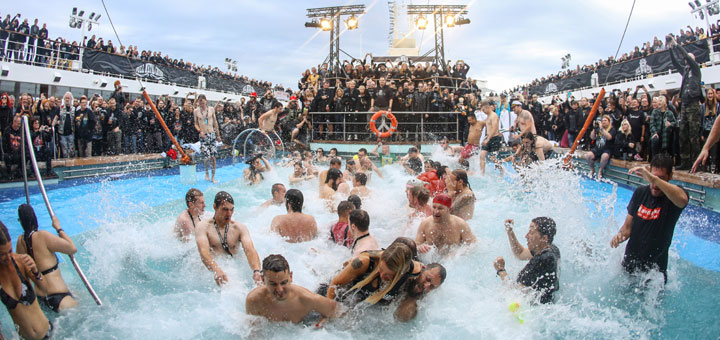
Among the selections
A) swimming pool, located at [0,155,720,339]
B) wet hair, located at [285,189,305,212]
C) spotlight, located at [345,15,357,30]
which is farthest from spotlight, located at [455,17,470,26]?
wet hair, located at [285,189,305,212]

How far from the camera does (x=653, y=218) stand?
12.9 ft

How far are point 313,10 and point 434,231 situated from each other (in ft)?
66.9

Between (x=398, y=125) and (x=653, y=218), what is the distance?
42.8ft

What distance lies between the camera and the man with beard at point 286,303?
3484mm

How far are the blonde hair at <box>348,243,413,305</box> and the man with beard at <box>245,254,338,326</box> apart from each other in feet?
1.01

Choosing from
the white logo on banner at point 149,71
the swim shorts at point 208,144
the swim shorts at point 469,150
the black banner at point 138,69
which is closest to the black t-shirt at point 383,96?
the swim shorts at point 469,150

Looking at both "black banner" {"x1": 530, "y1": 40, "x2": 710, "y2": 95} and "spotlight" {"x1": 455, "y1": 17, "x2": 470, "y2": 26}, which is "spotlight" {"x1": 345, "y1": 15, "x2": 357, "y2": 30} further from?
"black banner" {"x1": 530, "y1": 40, "x2": 710, "y2": 95}

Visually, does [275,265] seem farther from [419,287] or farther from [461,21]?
[461,21]

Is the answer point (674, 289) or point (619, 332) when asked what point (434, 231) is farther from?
point (674, 289)

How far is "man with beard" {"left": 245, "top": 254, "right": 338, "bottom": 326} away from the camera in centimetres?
348

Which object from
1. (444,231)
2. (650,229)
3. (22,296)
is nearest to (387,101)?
(444,231)

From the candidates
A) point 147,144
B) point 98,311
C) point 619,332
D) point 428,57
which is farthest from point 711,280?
point 428,57

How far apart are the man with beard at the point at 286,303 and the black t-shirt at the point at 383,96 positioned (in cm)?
1248

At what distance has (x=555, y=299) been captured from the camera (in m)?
4.19
